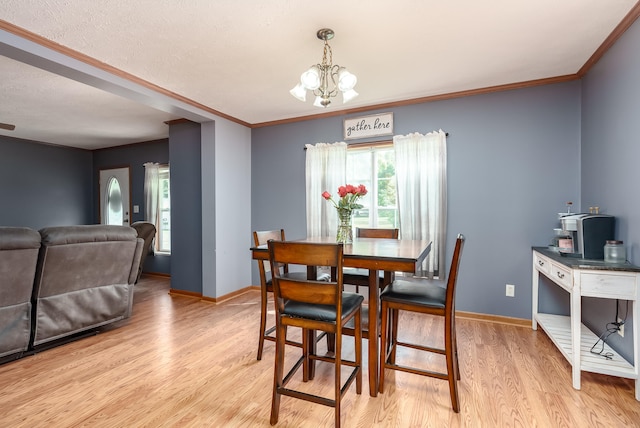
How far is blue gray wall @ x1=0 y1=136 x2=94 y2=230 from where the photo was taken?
5.40 metres

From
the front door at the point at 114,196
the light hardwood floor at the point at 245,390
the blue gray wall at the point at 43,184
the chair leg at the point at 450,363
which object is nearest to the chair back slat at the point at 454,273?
the chair leg at the point at 450,363

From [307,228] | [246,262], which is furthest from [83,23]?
[246,262]

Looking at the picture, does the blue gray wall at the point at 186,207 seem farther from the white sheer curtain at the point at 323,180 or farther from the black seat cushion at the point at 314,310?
the black seat cushion at the point at 314,310

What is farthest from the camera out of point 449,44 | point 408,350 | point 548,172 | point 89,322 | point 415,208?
point 415,208

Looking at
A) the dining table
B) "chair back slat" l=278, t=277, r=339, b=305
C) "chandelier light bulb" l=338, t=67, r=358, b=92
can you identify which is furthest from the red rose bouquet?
"chair back slat" l=278, t=277, r=339, b=305

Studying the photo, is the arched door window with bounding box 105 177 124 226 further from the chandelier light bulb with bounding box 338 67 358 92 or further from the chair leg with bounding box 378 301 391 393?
the chair leg with bounding box 378 301 391 393

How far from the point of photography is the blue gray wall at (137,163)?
18.2 feet

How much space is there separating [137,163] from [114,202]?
107cm

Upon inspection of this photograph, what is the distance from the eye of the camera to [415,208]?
11.2 feet

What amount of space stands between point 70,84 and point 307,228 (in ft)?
9.70

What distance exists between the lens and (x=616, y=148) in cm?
223

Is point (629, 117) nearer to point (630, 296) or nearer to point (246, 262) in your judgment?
point (630, 296)

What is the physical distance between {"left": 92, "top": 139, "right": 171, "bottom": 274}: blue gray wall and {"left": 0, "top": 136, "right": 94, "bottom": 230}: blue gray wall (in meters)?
0.21

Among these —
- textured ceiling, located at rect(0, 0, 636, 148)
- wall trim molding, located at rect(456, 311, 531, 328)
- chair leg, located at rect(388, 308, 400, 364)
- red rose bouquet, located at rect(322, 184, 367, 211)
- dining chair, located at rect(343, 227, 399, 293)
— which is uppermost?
textured ceiling, located at rect(0, 0, 636, 148)
